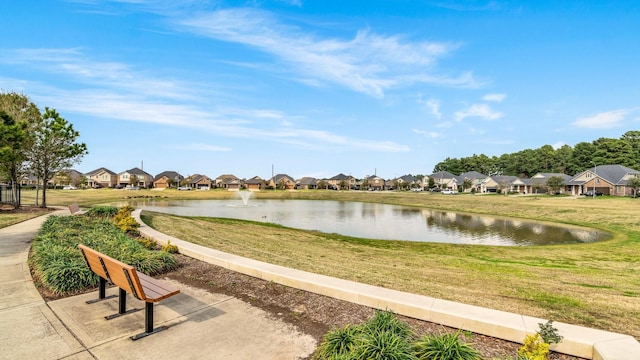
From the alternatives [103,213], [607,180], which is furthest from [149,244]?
[607,180]

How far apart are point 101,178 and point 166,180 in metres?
21.3

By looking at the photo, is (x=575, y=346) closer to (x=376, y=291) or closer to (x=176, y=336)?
(x=376, y=291)

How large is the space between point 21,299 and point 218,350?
479 centimetres

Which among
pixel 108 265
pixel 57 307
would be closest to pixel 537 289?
pixel 108 265

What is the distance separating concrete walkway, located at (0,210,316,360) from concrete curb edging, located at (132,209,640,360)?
128cm

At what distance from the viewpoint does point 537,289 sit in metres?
8.34

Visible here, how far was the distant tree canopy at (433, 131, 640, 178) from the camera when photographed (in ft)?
290

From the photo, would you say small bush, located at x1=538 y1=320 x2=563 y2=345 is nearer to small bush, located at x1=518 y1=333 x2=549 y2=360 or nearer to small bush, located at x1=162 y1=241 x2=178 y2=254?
small bush, located at x1=518 y1=333 x2=549 y2=360

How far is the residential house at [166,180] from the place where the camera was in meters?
115

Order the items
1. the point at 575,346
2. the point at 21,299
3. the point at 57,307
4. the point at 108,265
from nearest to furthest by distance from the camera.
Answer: the point at 575,346 → the point at 108,265 → the point at 57,307 → the point at 21,299

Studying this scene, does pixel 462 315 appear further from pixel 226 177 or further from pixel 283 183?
pixel 226 177

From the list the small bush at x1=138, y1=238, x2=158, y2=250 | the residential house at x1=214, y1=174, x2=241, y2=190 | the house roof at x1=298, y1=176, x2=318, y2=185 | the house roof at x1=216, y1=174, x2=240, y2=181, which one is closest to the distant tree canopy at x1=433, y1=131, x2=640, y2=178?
the house roof at x1=298, y1=176, x2=318, y2=185

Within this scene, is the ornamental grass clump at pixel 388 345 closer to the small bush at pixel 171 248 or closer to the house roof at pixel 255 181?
the small bush at pixel 171 248

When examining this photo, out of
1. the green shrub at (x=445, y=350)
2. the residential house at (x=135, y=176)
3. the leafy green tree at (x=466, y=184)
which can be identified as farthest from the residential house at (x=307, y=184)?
the green shrub at (x=445, y=350)
